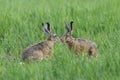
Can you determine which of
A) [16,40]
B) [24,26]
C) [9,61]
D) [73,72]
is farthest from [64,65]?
[24,26]

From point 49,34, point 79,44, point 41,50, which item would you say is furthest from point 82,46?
point 41,50

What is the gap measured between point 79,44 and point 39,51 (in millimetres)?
675

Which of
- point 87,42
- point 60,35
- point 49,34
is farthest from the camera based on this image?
point 60,35

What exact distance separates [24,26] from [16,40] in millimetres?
643

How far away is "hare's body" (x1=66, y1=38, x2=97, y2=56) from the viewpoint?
7.00 m

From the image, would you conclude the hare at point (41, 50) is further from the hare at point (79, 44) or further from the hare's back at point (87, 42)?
the hare's back at point (87, 42)

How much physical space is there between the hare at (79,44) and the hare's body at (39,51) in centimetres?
29

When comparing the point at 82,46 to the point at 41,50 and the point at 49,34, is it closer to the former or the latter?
the point at 49,34

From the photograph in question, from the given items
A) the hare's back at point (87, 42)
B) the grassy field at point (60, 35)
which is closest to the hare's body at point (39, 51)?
the grassy field at point (60, 35)

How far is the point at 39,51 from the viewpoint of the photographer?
6773 millimetres

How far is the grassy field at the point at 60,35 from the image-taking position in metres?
5.40

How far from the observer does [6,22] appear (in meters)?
8.49

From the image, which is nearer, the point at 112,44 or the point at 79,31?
the point at 112,44

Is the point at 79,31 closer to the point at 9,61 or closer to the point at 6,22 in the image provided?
the point at 6,22
